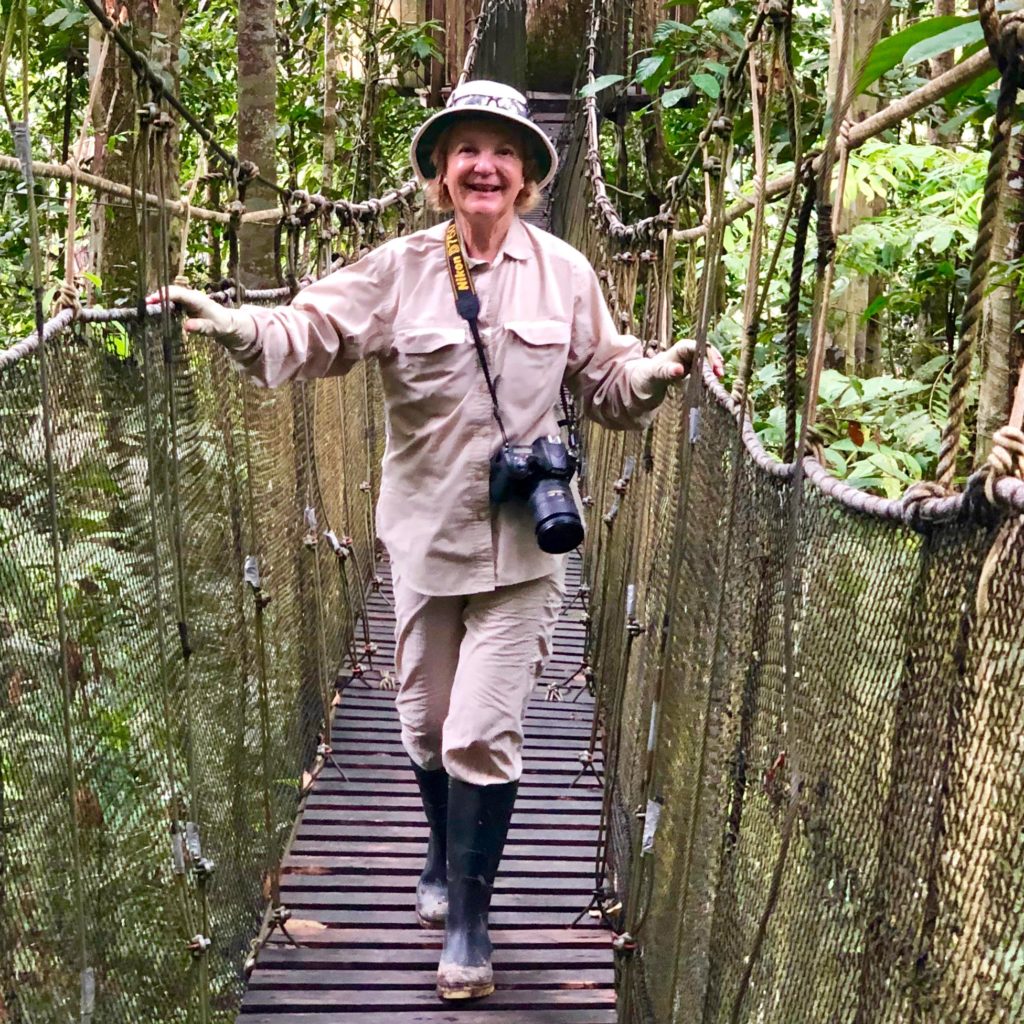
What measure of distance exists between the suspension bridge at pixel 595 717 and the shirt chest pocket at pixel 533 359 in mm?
243

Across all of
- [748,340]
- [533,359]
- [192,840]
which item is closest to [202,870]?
[192,840]

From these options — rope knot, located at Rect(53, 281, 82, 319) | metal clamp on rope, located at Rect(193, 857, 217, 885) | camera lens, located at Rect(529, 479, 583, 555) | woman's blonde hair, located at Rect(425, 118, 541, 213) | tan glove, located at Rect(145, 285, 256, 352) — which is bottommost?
metal clamp on rope, located at Rect(193, 857, 217, 885)

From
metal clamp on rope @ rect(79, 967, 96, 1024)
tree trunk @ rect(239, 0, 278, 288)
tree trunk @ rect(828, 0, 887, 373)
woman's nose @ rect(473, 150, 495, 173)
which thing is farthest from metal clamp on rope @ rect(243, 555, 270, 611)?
tree trunk @ rect(239, 0, 278, 288)

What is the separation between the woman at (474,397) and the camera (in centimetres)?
182

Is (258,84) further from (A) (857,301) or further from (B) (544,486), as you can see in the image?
(B) (544,486)

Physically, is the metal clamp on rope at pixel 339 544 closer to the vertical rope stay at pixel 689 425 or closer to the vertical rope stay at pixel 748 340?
the vertical rope stay at pixel 689 425

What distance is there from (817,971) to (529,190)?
1.26 m

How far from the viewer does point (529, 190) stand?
75.9 inches

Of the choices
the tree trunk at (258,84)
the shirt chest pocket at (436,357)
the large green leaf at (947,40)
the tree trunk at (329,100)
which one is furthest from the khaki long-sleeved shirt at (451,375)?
the tree trunk at (329,100)

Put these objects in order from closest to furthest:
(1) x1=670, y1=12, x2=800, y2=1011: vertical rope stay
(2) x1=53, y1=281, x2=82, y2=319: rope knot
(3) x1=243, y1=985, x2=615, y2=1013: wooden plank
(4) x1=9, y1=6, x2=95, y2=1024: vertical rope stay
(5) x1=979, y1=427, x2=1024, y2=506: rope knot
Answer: (5) x1=979, y1=427, x2=1024, y2=506: rope knot, (4) x1=9, y1=6, x2=95, y2=1024: vertical rope stay, (1) x1=670, y1=12, x2=800, y2=1011: vertical rope stay, (2) x1=53, y1=281, x2=82, y2=319: rope knot, (3) x1=243, y1=985, x2=615, y2=1013: wooden plank

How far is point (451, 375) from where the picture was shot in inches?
71.8

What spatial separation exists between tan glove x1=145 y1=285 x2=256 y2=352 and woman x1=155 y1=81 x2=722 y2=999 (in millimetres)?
91

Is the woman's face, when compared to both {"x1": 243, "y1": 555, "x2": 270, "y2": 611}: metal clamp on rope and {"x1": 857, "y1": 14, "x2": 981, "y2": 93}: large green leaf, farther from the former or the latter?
{"x1": 857, "y1": 14, "x2": 981, "y2": 93}: large green leaf

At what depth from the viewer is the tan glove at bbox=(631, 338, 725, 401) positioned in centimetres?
168
